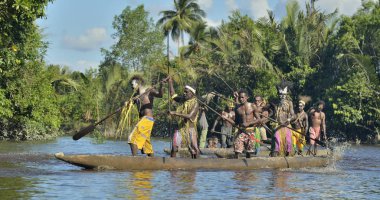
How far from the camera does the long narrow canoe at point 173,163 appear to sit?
45.3ft

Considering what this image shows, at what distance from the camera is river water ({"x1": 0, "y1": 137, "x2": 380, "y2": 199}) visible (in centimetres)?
1088

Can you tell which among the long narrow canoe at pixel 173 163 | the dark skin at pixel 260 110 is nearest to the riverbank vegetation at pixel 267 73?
the dark skin at pixel 260 110

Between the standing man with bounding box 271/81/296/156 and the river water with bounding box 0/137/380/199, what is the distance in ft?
3.39

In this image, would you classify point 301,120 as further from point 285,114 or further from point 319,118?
point 285,114

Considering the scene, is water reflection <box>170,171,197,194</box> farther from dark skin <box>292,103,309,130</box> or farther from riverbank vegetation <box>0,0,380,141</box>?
riverbank vegetation <box>0,0,380,141</box>

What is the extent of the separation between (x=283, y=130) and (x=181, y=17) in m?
39.0

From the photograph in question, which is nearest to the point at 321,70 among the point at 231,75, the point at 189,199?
the point at 231,75

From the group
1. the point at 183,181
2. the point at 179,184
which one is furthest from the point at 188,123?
the point at 179,184

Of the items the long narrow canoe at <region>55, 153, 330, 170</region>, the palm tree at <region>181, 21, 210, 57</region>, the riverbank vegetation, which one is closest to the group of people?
the long narrow canoe at <region>55, 153, 330, 170</region>

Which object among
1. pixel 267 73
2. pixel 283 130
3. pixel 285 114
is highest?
pixel 267 73

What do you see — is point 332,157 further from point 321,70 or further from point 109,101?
point 109,101

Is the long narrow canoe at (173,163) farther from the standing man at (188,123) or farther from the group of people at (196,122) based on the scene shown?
the standing man at (188,123)

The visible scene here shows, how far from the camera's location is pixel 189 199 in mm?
10430

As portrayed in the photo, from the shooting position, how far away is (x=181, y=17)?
54.7m
